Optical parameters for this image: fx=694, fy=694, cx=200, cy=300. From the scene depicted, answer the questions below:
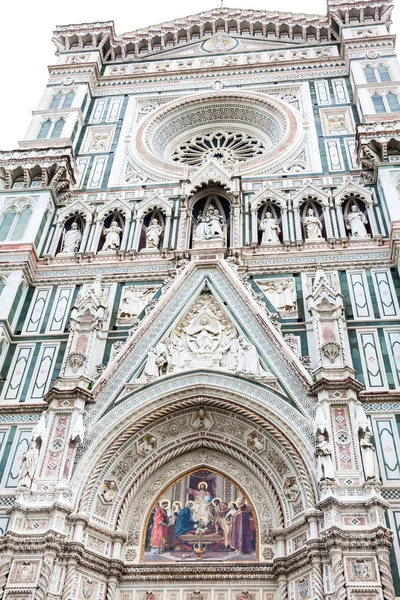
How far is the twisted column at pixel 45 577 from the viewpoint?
866 cm

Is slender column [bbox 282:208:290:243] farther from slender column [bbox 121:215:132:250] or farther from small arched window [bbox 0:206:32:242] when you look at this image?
small arched window [bbox 0:206:32:242]

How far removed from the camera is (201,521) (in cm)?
995

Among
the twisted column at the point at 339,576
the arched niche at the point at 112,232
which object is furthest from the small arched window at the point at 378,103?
the twisted column at the point at 339,576

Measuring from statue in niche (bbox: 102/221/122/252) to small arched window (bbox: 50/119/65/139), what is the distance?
3644 mm

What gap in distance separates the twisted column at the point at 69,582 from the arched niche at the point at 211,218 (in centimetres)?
661

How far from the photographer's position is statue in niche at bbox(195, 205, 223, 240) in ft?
45.0

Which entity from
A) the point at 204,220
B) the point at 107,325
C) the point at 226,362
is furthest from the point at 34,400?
the point at 204,220

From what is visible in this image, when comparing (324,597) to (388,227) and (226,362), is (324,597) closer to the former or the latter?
(226,362)

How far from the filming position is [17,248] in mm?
13688

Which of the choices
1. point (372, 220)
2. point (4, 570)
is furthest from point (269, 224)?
point (4, 570)

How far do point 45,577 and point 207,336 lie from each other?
185 inches

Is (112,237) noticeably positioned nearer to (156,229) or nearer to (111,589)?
(156,229)

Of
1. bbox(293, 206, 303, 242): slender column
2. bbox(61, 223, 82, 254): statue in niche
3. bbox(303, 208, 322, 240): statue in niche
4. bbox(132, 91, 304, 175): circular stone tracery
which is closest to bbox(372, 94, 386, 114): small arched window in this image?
bbox(132, 91, 304, 175): circular stone tracery

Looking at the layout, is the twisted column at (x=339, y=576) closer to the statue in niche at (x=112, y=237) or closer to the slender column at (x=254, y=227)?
the slender column at (x=254, y=227)
